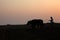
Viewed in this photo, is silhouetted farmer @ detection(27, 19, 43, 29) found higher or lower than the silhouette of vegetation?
higher

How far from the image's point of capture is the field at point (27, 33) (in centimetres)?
270

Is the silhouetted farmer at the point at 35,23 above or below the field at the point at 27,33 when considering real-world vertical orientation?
above

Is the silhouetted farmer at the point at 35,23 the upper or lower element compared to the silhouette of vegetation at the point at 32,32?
upper

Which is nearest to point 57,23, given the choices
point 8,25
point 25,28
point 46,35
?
point 46,35

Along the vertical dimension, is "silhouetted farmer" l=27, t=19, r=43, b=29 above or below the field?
above

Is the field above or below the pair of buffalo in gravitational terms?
below

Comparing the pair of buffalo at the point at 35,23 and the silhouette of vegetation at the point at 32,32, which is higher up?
the pair of buffalo at the point at 35,23

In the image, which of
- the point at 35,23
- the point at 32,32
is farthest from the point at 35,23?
the point at 32,32

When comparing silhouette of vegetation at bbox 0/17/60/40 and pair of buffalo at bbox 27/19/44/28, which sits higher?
pair of buffalo at bbox 27/19/44/28

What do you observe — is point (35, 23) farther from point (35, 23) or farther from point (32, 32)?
point (32, 32)

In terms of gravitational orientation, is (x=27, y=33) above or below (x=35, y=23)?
below

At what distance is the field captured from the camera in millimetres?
2698

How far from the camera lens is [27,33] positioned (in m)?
2.73

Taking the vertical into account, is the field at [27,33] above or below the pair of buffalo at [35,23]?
below
